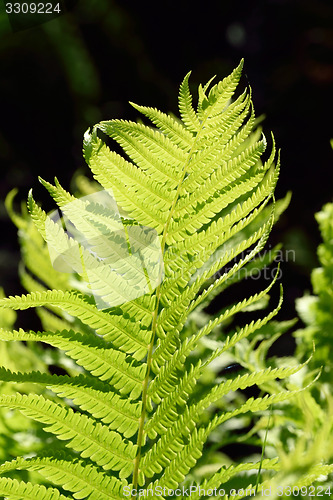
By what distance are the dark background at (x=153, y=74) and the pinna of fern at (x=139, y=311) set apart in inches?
41.6

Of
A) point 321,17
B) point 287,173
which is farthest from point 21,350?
point 321,17

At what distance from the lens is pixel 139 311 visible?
32cm

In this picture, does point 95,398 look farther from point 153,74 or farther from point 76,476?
point 153,74

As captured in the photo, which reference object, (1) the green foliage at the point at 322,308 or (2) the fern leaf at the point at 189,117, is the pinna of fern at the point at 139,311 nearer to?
(2) the fern leaf at the point at 189,117

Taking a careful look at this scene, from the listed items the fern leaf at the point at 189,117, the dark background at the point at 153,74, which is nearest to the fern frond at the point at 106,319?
the fern leaf at the point at 189,117

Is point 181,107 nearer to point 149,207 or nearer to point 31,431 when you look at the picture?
point 149,207

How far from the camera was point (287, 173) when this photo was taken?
1.39 metres

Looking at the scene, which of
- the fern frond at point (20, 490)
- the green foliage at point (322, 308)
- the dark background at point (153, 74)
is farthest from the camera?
the dark background at point (153, 74)

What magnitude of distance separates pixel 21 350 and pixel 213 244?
398mm

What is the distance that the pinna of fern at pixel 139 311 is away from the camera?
0.29 m

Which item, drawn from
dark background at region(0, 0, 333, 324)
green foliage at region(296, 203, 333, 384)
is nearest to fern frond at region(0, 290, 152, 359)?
green foliage at region(296, 203, 333, 384)

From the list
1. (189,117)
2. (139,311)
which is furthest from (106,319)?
(189,117)

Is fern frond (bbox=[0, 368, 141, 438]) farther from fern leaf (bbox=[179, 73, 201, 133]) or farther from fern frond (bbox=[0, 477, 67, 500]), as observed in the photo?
fern leaf (bbox=[179, 73, 201, 133])

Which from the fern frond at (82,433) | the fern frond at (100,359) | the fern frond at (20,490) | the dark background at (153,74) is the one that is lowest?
the fern frond at (20,490)
